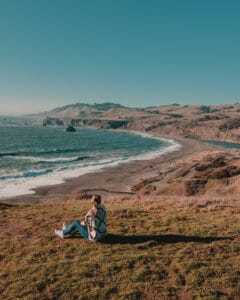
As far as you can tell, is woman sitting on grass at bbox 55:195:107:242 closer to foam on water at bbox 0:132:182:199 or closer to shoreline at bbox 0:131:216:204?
shoreline at bbox 0:131:216:204

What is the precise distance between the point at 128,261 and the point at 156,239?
8.06ft

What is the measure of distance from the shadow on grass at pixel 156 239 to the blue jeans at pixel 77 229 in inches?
30.7

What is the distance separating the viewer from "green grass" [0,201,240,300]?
28.5ft

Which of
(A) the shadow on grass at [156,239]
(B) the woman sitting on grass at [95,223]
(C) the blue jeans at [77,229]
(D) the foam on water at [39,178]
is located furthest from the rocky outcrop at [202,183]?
(C) the blue jeans at [77,229]

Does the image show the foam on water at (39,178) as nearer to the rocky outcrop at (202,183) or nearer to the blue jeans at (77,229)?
the rocky outcrop at (202,183)

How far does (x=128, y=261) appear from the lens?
1036 cm

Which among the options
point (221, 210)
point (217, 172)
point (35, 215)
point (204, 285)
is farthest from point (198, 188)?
point (204, 285)

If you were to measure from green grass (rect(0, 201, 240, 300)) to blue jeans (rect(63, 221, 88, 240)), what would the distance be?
0.34 m

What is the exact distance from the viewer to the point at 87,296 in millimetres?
8422

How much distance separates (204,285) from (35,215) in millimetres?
11265

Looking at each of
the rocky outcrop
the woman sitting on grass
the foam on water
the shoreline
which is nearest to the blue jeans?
the woman sitting on grass

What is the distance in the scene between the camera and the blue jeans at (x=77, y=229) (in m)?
12.5

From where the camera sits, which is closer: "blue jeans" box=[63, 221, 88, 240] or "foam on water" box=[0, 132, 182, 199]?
"blue jeans" box=[63, 221, 88, 240]

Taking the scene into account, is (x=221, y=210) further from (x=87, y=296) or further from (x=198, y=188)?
(x=198, y=188)
